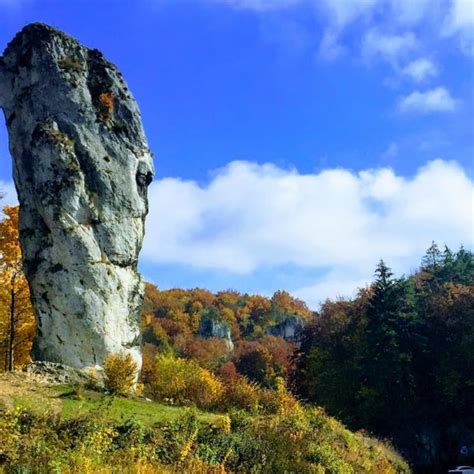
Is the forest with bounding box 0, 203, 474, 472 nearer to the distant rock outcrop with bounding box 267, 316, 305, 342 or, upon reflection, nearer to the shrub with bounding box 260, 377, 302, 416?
the shrub with bounding box 260, 377, 302, 416

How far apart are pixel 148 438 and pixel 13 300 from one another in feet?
59.4

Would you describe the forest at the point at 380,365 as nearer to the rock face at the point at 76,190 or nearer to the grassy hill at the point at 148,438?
the grassy hill at the point at 148,438

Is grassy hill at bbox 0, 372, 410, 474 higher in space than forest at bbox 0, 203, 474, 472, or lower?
lower

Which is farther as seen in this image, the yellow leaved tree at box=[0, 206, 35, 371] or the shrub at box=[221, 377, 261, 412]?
the yellow leaved tree at box=[0, 206, 35, 371]

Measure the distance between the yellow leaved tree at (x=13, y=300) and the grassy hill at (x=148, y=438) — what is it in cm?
1148

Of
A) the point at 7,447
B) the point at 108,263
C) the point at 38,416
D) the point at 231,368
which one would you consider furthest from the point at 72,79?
the point at 231,368

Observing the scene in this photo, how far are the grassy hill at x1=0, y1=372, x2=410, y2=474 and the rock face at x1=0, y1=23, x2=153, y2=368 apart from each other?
5145 mm

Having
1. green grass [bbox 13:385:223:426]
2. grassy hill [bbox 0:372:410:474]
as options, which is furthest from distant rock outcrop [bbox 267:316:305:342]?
green grass [bbox 13:385:223:426]

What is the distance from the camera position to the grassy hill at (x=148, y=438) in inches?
352

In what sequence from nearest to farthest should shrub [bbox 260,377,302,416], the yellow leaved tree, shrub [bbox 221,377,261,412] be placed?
1. shrub [bbox 260,377,302,416]
2. shrub [bbox 221,377,261,412]
3. the yellow leaved tree

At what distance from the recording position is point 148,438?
40.0 feet

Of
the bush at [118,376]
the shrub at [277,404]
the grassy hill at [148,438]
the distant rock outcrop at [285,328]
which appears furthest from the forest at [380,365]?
the distant rock outcrop at [285,328]

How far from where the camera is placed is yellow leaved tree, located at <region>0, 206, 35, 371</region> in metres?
27.8

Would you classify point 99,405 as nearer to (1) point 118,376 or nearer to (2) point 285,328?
(1) point 118,376
